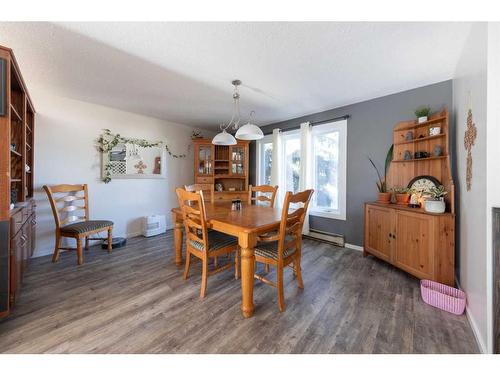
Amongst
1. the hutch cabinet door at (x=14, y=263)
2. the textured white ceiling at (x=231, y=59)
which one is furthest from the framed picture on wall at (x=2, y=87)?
the hutch cabinet door at (x=14, y=263)

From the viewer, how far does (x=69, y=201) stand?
294 centimetres

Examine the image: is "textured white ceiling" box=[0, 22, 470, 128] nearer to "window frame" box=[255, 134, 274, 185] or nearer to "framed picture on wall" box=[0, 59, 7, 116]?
"framed picture on wall" box=[0, 59, 7, 116]

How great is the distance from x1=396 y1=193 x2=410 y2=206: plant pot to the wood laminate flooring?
0.82 meters

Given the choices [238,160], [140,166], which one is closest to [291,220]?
[238,160]

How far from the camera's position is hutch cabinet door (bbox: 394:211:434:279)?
78.2 inches

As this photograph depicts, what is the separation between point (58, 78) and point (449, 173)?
172 inches

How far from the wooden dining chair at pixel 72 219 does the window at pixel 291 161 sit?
3.09 m

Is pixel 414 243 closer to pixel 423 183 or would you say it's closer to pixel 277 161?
pixel 423 183

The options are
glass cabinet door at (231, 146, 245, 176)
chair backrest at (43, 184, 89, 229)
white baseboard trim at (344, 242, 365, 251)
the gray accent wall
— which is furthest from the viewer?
glass cabinet door at (231, 146, 245, 176)

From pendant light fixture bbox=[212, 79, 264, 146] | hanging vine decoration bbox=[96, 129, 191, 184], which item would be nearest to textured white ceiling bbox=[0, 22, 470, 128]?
pendant light fixture bbox=[212, 79, 264, 146]

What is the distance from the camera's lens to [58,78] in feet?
7.55
